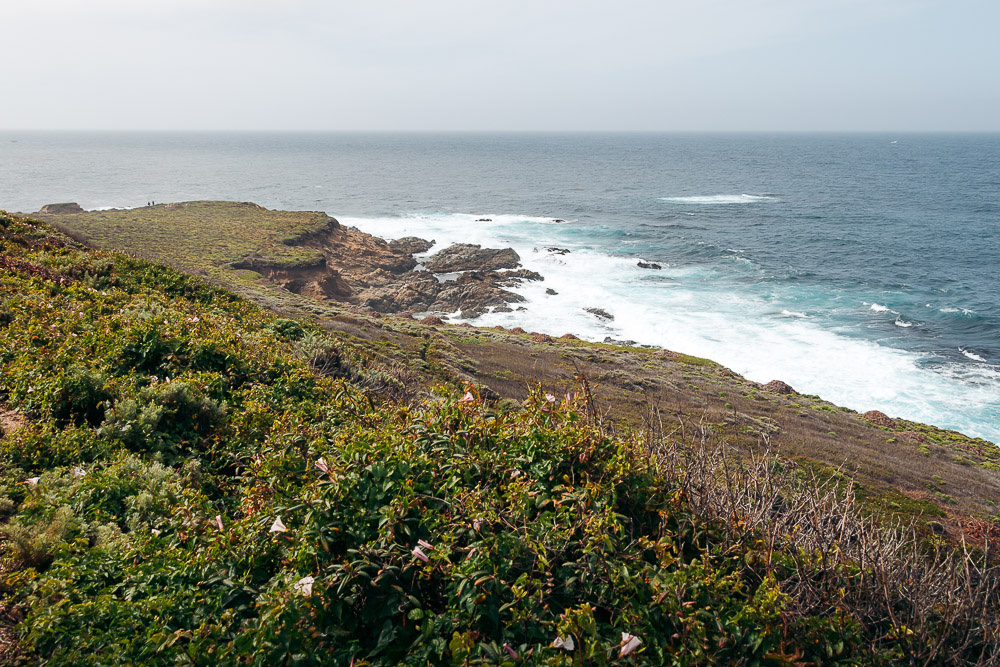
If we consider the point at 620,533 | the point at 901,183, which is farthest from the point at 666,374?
the point at 901,183

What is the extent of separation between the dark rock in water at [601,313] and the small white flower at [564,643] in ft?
115

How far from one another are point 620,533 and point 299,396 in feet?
17.5

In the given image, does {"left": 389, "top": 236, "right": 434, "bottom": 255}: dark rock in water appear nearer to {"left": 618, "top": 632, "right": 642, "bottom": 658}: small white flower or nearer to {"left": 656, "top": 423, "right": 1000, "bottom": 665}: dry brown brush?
{"left": 656, "top": 423, "right": 1000, "bottom": 665}: dry brown brush

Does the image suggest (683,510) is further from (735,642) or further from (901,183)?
(901,183)

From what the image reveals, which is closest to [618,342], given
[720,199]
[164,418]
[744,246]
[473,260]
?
[473,260]

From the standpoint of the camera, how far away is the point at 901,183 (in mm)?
99812

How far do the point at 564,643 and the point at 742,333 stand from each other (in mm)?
34713

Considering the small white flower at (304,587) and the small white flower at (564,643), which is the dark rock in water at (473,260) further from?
the small white flower at (564,643)

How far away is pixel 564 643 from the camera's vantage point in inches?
107

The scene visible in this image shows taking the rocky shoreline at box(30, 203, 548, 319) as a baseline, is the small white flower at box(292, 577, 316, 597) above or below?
above

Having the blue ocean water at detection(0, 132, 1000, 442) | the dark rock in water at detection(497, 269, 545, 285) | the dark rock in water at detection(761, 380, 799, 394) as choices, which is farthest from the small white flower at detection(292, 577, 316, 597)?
the dark rock in water at detection(497, 269, 545, 285)

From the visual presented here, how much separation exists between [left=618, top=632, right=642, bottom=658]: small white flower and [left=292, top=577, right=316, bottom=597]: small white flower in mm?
1809

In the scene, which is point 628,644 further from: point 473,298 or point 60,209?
point 60,209

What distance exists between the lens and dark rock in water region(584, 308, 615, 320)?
1458 inches
